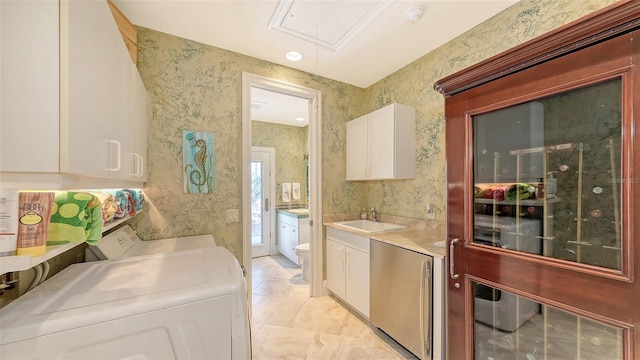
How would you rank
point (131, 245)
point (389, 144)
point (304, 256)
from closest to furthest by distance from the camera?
point (131, 245) → point (389, 144) → point (304, 256)

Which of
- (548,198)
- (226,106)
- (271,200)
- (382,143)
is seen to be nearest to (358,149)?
(382,143)

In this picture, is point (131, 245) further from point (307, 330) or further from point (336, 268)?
point (336, 268)

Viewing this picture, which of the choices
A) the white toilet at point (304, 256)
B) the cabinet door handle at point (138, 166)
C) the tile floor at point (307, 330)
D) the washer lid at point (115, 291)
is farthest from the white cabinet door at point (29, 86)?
the white toilet at point (304, 256)

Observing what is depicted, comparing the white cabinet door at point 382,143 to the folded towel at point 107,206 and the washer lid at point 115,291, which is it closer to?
the washer lid at point 115,291

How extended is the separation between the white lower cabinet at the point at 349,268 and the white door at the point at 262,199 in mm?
2078

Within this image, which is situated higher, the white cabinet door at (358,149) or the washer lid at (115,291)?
the white cabinet door at (358,149)

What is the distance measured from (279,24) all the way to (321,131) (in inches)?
45.8

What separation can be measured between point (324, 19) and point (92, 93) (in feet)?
5.24

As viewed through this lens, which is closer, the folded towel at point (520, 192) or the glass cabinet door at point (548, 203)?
the glass cabinet door at point (548, 203)

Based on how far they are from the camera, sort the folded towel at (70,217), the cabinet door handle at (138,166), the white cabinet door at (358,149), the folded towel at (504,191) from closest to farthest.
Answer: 1. the folded towel at (70,217)
2. the folded towel at (504,191)
3. the cabinet door handle at (138,166)
4. the white cabinet door at (358,149)

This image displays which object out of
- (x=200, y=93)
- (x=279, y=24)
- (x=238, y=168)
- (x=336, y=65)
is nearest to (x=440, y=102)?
(x=336, y=65)

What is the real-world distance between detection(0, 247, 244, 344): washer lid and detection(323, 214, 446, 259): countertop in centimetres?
123

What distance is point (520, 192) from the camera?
4.06ft

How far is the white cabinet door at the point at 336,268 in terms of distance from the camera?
2500 millimetres
